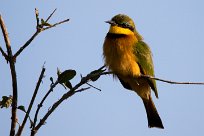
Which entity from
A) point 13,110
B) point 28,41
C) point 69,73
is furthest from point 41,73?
point 69,73

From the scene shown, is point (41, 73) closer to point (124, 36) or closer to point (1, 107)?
point (1, 107)

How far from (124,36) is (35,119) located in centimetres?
293

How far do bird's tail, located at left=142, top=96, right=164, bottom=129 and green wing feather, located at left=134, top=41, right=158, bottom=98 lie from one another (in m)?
0.37

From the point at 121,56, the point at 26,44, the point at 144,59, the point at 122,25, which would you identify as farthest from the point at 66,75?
the point at 122,25

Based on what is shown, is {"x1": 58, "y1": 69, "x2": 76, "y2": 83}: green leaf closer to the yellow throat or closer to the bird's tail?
the yellow throat

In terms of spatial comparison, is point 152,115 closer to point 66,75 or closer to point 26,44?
point 66,75

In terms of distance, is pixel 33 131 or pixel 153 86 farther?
pixel 153 86

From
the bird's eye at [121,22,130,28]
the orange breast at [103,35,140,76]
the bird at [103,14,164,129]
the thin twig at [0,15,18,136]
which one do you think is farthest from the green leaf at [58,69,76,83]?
the bird's eye at [121,22,130,28]

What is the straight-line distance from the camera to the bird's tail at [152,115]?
4473 millimetres

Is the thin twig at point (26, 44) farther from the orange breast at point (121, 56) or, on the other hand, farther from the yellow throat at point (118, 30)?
the yellow throat at point (118, 30)

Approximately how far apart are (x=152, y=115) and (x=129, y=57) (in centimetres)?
106

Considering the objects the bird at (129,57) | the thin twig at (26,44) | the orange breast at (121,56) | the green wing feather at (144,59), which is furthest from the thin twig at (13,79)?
the green wing feather at (144,59)

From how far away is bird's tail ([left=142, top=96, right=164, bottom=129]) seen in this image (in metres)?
4.47

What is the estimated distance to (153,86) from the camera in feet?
14.4
